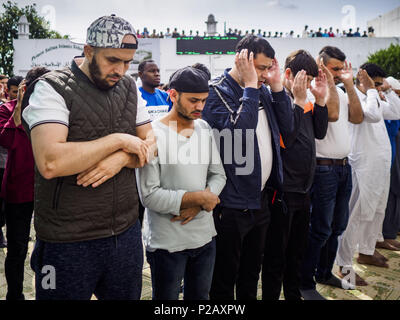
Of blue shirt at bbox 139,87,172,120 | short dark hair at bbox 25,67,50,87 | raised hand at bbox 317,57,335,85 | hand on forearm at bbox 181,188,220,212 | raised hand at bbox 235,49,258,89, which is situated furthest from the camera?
blue shirt at bbox 139,87,172,120

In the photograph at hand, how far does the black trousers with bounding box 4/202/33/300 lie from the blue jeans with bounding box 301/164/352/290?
7.98 ft

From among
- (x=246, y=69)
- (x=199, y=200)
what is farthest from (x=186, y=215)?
(x=246, y=69)

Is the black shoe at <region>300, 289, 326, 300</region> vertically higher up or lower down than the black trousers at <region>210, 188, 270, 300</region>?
lower down

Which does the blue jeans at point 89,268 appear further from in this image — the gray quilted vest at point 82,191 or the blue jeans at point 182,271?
the blue jeans at point 182,271

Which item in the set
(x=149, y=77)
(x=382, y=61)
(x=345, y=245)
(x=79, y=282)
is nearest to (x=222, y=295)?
(x=79, y=282)

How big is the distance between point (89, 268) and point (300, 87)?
1.93 metres

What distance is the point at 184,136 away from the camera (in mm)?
1907

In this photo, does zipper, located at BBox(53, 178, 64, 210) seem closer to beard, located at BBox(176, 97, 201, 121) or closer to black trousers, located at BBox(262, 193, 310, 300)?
beard, located at BBox(176, 97, 201, 121)

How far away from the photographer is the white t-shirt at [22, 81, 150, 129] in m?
1.33

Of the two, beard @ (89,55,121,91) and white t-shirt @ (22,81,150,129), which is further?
beard @ (89,55,121,91)

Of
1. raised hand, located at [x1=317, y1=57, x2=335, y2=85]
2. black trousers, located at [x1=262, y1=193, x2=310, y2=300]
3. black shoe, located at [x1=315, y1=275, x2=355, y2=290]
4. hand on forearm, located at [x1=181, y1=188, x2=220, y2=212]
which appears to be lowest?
black shoe, located at [x1=315, y1=275, x2=355, y2=290]

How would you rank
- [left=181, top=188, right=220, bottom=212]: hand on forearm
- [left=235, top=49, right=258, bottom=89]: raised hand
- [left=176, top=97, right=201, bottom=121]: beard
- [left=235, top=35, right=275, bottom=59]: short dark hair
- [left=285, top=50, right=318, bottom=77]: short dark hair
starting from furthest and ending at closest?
[left=285, top=50, right=318, bottom=77]: short dark hair
[left=235, top=35, right=275, bottom=59]: short dark hair
[left=235, top=49, right=258, bottom=89]: raised hand
[left=176, top=97, right=201, bottom=121]: beard
[left=181, top=188, right=220, bottom=212]: hand on forearm

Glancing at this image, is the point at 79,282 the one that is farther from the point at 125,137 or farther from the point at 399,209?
the point at 399,209

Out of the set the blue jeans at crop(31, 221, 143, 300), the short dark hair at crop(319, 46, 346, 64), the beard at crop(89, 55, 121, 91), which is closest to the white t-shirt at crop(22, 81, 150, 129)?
the beard at crop(89, 55, 121, 91)
